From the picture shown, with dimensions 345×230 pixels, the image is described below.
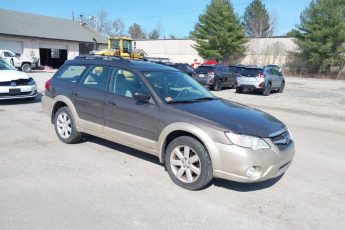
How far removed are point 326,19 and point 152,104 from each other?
42.4 metres

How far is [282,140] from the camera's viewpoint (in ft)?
15.8

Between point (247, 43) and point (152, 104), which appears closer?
point (152, 104)

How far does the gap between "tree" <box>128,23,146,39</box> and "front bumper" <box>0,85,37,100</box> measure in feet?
342

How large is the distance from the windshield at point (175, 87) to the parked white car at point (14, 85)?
22.3ft

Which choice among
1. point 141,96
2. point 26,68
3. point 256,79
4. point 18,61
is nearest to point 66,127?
point 141,96

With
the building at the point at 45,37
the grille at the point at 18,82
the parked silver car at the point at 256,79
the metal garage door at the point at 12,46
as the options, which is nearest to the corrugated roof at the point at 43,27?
the building at the point at 45,37

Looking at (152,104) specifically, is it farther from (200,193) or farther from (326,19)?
(326,19)

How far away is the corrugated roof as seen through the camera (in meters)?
40.1

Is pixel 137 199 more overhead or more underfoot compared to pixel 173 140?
more underfoot

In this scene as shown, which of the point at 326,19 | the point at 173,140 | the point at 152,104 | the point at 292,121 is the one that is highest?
the point at 326,19

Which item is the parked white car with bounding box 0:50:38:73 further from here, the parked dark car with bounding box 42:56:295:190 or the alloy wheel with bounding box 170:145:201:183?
the alloy wheel with bounding box 170:145:201:183

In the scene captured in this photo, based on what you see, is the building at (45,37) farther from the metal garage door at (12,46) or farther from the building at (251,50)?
the building at (251,50)

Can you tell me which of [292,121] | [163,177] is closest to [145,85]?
[163,177]

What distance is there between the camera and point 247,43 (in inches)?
2094
